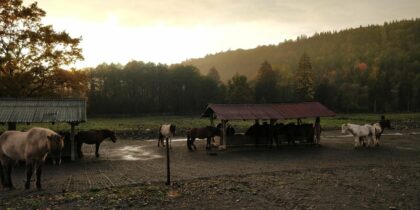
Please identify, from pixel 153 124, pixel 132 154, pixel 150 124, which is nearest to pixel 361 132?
pixel 132 154

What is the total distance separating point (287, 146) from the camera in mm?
27859

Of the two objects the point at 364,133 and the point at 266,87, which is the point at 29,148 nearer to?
the point at 364,133

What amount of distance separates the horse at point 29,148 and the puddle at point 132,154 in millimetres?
8777

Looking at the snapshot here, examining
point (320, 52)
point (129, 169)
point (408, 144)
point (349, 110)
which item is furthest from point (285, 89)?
point (320, 52)

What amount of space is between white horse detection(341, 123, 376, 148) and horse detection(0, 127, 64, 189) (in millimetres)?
21316

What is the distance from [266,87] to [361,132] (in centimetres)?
5292

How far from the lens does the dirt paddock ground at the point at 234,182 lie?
37.3ft

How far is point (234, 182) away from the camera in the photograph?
1448 centimetres

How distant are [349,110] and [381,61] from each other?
4607 cm

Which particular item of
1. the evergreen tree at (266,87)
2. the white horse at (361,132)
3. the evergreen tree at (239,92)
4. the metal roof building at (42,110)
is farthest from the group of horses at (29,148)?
Answer: the evergreen tree at (266,87)

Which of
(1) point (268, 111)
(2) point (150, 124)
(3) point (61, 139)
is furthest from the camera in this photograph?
(2) point (150, 124)

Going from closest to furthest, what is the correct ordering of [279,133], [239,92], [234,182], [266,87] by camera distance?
1. [234,182]
2. [279,133]
3. [239,92]
4. [266,87]

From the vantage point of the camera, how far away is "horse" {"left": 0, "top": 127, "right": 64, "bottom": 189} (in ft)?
42.4

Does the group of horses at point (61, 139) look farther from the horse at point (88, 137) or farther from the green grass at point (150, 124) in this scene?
the green grass at point (150, 124)
